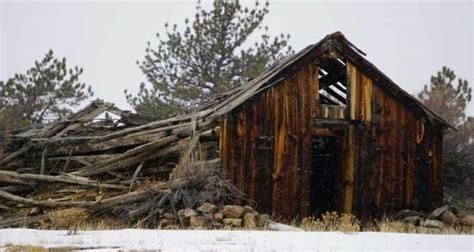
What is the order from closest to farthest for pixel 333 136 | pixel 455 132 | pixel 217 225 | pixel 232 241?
pixel 232 241, pixel 217 225, pixel 333 136, pixel 455 132

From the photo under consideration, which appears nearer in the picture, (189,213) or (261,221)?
(261,221)

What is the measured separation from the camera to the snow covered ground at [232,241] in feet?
34.5

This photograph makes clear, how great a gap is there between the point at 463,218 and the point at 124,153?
962 cm

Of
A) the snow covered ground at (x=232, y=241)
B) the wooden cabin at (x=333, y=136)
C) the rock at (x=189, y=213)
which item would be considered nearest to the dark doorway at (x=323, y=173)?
the wooden cabin at (x=333, y=136)

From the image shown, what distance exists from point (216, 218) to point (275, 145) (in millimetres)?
3476

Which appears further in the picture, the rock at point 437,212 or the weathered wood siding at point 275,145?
the rock at point 437,212

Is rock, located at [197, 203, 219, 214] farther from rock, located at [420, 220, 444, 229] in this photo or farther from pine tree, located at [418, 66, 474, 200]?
pine tree, located at [418, 66, 474, 200]

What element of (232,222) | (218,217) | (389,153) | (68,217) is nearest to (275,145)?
(218,217)

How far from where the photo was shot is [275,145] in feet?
57.9

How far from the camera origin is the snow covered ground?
10.5 m

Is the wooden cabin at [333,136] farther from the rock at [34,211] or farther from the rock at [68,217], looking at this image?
the rock at [34,211]

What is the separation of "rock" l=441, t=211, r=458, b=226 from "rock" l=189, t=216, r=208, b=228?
719 cm

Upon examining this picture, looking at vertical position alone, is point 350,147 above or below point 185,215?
above

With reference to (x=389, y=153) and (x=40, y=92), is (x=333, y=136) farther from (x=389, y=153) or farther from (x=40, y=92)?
(x=40, y=92)
